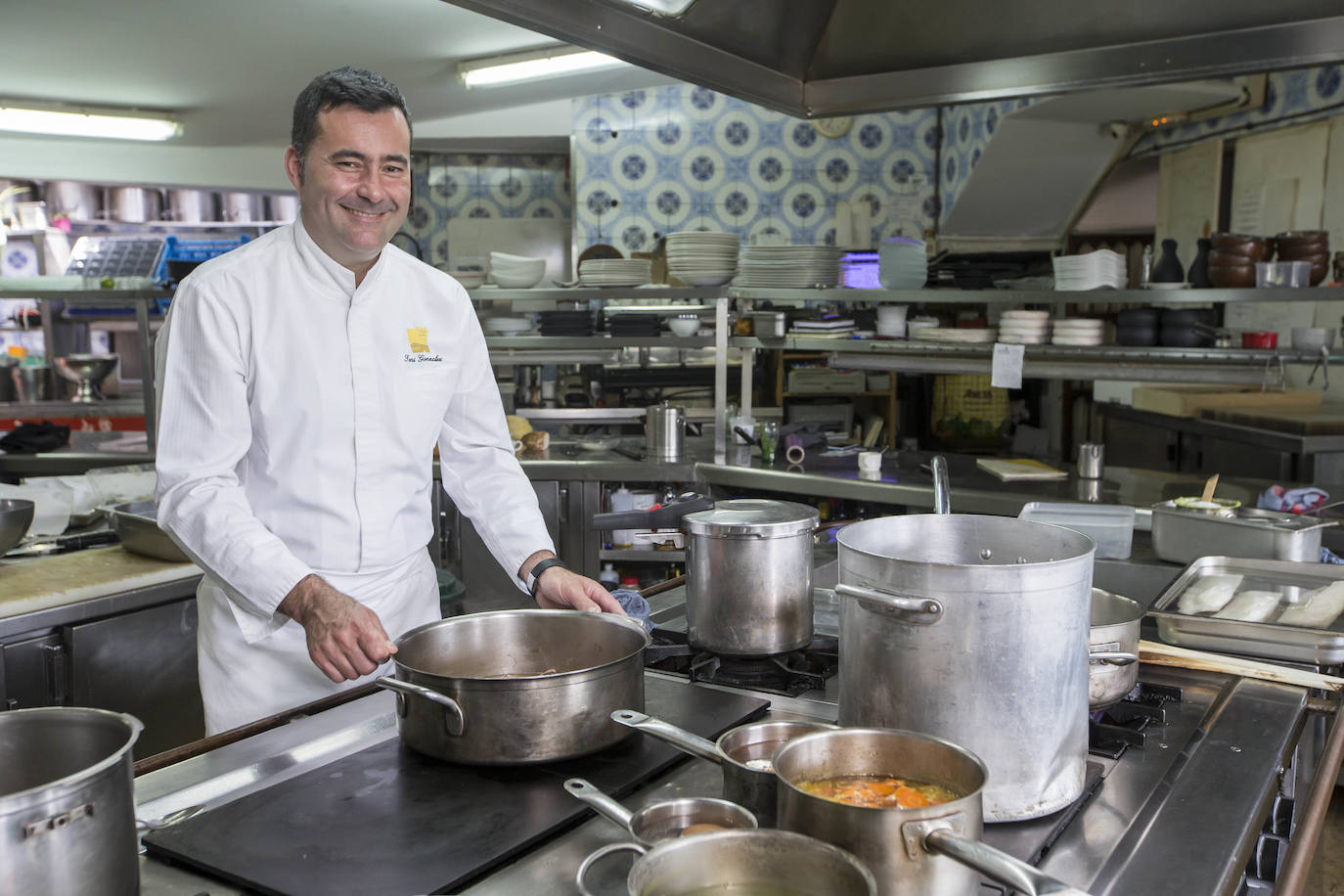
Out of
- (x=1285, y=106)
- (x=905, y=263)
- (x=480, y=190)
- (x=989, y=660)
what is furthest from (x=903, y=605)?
(x=480, y=190)

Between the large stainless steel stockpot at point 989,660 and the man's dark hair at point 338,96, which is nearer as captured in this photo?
the large stainless steel stockpot at point 989,660

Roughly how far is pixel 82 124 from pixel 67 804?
7.80 m

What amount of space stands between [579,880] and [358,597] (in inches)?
49.5

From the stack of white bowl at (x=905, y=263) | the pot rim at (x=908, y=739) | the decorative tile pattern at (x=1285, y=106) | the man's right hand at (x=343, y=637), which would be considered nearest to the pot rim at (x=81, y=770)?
the man's right hand at (x=343, y=637)

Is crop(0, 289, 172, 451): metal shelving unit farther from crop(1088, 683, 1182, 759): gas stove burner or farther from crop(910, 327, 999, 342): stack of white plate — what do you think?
crop(1088, 683, 1182, 759): gas stove burner

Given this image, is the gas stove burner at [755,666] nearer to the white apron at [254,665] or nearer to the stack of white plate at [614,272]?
the white apron at [254,665]

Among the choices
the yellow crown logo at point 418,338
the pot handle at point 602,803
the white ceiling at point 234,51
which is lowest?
the pot handle at point 602,803

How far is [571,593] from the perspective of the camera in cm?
169

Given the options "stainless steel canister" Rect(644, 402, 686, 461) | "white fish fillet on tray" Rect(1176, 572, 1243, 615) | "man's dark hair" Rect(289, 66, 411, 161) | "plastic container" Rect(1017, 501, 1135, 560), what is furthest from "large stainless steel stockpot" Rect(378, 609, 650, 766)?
"stainless steel canister" Rect(644, 402, 686, 461)

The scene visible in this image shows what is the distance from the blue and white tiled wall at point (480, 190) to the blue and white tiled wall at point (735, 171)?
64cm

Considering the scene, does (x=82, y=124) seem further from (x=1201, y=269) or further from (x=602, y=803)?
(x=602, y=803)

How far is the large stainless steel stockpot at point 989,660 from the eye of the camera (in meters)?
1.05

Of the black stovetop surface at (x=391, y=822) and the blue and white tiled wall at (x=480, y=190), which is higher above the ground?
the blue and white tiled wall at (x=480, y=190)

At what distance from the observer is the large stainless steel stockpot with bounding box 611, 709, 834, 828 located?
40.4 inches
